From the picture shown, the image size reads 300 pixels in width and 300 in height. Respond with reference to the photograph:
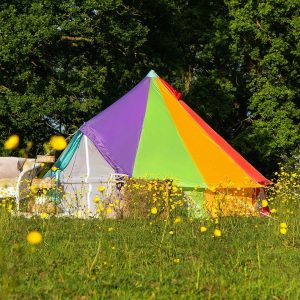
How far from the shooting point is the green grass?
387 centimetres

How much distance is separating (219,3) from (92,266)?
53.1 feet

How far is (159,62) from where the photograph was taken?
58.0 feet

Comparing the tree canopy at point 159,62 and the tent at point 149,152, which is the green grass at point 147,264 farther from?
the tree canopy at point 159,62

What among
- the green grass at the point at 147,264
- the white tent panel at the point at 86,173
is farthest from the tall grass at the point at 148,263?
the white tent panel at the point at 86,173

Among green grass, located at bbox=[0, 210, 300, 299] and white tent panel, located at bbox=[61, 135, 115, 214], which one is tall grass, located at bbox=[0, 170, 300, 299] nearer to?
green grass, located at bbox=[0, 210, 300, 299]

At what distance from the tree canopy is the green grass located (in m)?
8.84

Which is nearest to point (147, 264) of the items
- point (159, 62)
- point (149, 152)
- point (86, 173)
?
point (149, 152)

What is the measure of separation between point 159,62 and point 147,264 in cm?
1345

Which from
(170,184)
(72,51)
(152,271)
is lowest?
(152,271)

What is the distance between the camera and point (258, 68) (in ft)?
58.9

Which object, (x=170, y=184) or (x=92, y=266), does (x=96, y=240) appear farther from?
(x=170, y=184)

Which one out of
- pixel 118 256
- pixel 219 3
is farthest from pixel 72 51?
pixel 118 256

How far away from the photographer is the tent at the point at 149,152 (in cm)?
1012

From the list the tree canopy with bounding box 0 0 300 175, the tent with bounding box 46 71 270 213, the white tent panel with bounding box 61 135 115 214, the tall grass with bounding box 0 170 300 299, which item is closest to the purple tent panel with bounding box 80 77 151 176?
the tent with bounding box 46 71 270 213
